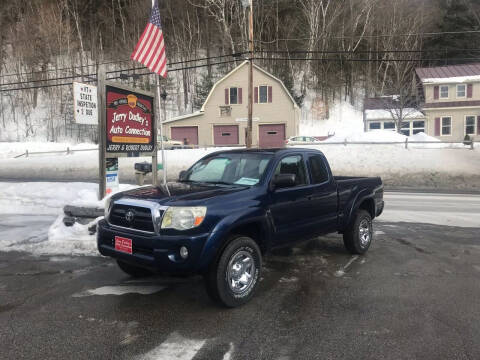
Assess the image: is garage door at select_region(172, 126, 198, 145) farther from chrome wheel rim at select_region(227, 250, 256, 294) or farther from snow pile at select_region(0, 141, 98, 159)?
chrome wheel rim at select_region(227, 250, 256, 294)

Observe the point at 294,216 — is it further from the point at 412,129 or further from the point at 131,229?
the point at 412,129

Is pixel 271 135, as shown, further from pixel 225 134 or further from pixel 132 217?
pixel 132 217

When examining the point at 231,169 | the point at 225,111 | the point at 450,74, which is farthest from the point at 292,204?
the point at 450,74

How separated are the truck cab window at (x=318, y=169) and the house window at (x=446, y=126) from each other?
3468cm

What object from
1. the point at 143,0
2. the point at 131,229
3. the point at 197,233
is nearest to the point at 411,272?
the point at 197,233

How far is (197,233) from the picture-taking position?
158 inches

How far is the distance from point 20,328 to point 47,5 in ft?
202

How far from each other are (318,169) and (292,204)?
3.36 feet

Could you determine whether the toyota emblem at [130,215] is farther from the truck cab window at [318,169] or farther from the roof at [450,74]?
the roof at [450,74]

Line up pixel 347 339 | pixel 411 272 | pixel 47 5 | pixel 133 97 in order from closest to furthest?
pixel 347 339 → pixel 411 272 → pixel 133 97 → pixel 47 5

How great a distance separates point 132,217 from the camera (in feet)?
14.2

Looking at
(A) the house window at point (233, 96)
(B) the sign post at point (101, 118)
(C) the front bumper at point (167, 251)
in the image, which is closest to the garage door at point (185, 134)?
(A) the house window at point (233, 96)

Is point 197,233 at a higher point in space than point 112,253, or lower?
higher

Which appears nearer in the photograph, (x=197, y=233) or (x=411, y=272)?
(x=197, y=233)
